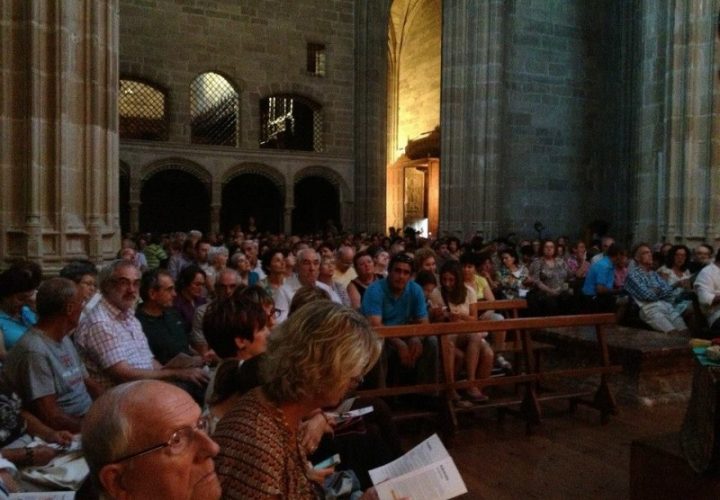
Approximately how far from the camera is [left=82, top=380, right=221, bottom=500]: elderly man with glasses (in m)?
1.33

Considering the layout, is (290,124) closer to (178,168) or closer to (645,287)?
(178,168)

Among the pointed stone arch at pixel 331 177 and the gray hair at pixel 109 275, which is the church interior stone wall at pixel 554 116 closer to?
the pointed stone arch at pixel 331 177

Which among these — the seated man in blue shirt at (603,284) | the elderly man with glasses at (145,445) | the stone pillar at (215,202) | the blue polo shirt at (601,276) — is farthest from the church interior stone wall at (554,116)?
the elderly man with glasses at (145,445)

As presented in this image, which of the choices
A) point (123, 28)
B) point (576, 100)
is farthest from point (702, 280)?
point (123, 28)

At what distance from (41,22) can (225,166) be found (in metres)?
11.1

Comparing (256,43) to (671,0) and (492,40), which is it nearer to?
(492,40)

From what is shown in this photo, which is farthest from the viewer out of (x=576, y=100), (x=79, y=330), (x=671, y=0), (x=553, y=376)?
(x=576, y=100)

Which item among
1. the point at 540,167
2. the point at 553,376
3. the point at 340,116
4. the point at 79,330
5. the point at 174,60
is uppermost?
the point at 174,60

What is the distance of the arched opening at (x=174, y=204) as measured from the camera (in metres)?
18.3

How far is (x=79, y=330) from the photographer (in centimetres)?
370

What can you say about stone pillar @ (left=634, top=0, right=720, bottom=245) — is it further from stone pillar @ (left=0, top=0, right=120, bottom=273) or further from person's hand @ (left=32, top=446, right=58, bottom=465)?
person's hand @ (left=32, top=446, right=58, bottom=465)

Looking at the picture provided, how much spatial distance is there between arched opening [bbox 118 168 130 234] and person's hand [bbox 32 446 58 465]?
14.5m

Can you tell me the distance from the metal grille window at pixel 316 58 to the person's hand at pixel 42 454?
16.5m

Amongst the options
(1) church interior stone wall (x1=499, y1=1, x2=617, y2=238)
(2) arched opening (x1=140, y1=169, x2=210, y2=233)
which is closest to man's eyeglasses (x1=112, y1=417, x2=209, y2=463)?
(1) church interior stone wall (x1=499, y1=1, x2=617, y2=238)
